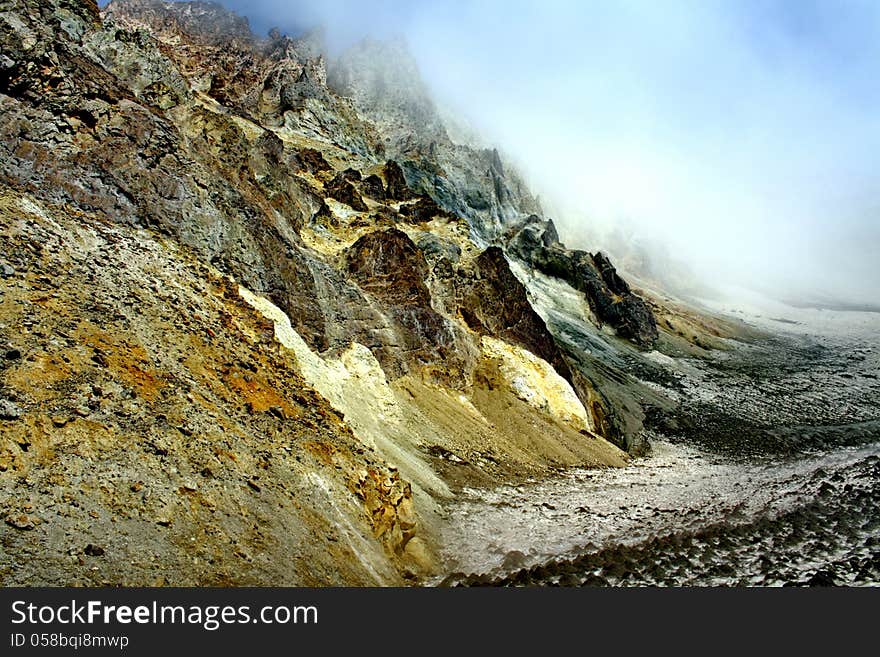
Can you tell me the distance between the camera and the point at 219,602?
24.5ft

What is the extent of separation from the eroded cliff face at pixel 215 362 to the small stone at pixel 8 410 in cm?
5

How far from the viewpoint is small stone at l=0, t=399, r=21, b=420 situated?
861cm

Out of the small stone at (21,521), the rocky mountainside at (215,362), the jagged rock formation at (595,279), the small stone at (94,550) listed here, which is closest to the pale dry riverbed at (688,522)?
the rocky mountainside at (215,362)

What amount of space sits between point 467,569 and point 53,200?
1698cm

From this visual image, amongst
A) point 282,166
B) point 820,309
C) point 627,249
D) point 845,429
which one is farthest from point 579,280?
point 820,309

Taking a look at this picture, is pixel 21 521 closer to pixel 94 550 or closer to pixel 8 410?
pixel 94 550

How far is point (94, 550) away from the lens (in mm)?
7707

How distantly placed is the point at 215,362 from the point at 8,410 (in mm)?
5738

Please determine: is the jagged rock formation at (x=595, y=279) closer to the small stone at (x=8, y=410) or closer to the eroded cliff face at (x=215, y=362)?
the eroded cliff face at (x=215, y=362)

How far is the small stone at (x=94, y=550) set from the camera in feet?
25.1

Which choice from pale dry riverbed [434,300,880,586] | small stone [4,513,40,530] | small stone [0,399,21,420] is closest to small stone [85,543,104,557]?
small stone [4,513,40,530]

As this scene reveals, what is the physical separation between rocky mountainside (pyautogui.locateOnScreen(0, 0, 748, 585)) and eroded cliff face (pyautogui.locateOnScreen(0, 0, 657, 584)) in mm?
69

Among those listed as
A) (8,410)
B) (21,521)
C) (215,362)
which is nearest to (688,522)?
(215,362)

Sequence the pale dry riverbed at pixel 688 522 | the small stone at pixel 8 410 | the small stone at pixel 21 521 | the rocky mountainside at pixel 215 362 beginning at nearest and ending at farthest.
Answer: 1. the small stone at pixel 21 521
2. the small stone at pixel 8 410
3. the rocky mountainside at pixel 215 362
4. the pale dry riverbed at pixel 688 522
